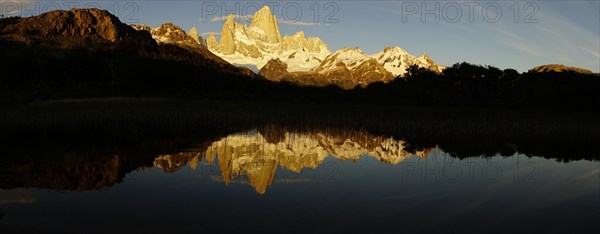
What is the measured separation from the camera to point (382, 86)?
327 ft

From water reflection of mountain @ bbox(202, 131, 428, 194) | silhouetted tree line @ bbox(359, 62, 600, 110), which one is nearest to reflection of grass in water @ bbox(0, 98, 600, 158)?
water reflection of mountain @ bbox(202, 131, 428, 194)

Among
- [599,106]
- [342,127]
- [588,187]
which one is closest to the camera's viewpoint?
[588,187]

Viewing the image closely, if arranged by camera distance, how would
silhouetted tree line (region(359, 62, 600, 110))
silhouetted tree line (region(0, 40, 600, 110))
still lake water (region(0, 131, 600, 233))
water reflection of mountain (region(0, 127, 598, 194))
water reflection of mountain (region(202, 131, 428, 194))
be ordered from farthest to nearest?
silhouetted tree line (region(0, 40, 600, 110)) < silhouetted tree line (region(359, 62, 600, 110)) < water reflection of mountain (region(202, 131, 428, 194)) < water reflection of mountain (region(0, 127, 598, 194)) < still lake water (region(0, 131, 600, 233))

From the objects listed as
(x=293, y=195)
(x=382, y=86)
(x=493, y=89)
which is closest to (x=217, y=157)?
(x=293, y=195)

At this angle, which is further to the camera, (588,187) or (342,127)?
(342,127)

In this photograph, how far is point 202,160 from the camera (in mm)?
18438

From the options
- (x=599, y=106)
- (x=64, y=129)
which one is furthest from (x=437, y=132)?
(x=599, y=106)

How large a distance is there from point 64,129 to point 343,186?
2085 centimetres

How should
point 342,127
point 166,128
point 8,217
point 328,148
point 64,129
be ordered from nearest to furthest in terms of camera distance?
point 8,217 < point 328,148 < point 64,129 < point 166,128 < point 342,127

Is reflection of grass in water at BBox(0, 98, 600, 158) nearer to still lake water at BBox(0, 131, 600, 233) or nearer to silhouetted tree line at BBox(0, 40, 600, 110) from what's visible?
still lake water at BBox(0, 131, 600, 233)

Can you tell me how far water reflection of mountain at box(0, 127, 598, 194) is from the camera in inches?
557

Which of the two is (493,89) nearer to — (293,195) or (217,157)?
(217,157)

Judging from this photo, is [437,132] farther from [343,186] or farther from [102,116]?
[102,116]

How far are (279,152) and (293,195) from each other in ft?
28.4
